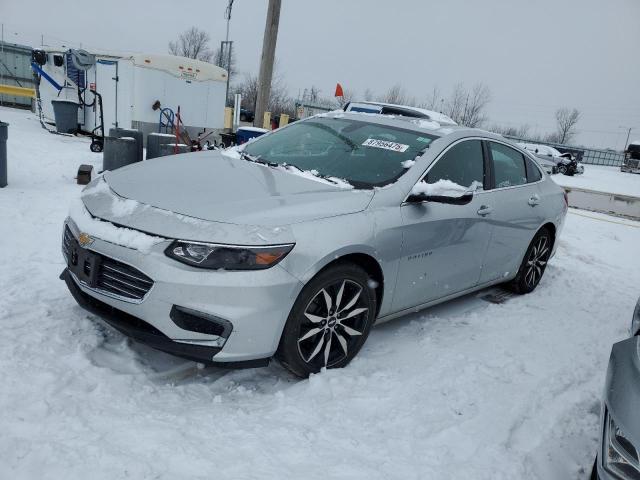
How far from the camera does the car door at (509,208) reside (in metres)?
4.31

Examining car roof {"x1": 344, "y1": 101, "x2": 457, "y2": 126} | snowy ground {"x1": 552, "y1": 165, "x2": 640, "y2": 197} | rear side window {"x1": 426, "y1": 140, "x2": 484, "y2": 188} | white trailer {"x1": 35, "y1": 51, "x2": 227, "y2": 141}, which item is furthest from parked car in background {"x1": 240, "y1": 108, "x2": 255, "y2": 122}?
rear side window {"x1": 426, "y1": 140, "x2": 484, "y2": 188}

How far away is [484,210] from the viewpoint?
4.07m

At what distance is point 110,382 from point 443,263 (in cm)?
238

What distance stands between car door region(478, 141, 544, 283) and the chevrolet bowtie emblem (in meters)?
2.92

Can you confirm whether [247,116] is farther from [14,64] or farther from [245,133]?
[245,133]

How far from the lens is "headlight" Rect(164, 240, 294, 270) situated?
256cm

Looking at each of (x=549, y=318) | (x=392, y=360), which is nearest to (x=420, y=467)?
(x=392, y=360)

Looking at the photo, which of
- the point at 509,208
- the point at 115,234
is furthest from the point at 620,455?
the point at 509,208

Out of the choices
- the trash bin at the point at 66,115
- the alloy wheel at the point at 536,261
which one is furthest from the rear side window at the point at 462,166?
the trash bin at the point at 66,115

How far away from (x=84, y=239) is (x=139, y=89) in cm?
1176

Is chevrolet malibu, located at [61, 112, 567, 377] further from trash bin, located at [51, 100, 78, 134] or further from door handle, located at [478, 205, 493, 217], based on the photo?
trash bin, located at [51, 100, 78, 134]

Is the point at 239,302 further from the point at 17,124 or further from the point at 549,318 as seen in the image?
the point at 17,124

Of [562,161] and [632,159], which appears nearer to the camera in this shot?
[562,161]

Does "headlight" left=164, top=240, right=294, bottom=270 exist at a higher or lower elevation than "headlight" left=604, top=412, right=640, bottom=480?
higher
